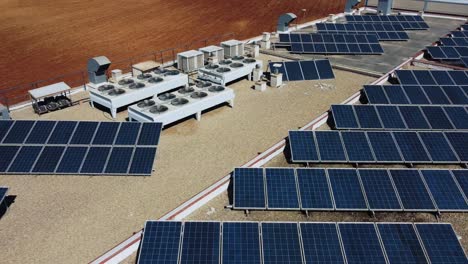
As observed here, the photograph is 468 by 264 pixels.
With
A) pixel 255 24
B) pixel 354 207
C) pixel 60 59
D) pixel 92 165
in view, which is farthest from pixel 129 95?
pixel 255 24

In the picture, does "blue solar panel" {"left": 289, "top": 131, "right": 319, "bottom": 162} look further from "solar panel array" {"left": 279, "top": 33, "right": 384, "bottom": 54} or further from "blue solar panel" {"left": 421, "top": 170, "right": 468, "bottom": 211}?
"solar panel array" {"left": 279, "top": 33, "right": 384, "bottom": 54}

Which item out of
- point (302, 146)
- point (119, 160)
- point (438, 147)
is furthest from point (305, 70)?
point (119, 160)

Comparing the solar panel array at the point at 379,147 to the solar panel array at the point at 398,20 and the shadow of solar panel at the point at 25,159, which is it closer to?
the shadow of solar panel at the point at 25,159

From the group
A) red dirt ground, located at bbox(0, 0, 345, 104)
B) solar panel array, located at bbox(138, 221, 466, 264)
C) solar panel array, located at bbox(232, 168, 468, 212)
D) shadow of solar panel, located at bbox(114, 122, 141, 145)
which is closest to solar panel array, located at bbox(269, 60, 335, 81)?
shadow of solar panel, located at bbox(114, 122, 141, 145)

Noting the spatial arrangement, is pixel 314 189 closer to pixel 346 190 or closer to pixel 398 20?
pixel 346 190

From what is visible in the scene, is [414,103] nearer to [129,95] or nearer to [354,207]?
[354,207]
